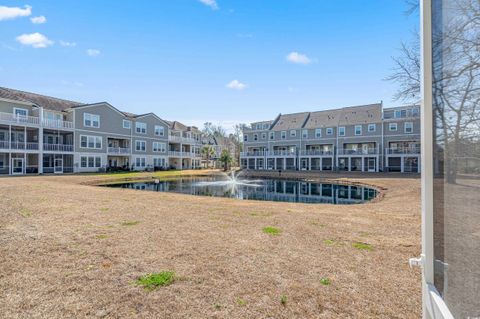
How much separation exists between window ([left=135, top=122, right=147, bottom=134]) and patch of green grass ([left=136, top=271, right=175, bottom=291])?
123 ft

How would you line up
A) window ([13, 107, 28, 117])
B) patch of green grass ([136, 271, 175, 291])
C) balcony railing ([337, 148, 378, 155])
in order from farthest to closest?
balcony railing ([337, 148, 378, 155])
window ([13, 107, 28, 117])
patch of green grass ([136, 271, 175, 291])

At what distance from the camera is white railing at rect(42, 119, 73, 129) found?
89.6ft

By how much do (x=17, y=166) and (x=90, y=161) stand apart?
23.0 ft

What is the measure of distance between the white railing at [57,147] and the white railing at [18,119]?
2.58 meters

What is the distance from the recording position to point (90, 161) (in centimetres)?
3195

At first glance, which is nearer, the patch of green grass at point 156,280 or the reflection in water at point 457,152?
the reflection in water at point 457,152

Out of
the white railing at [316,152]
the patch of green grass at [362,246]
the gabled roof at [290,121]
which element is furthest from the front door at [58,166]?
the white railing at [316,152]

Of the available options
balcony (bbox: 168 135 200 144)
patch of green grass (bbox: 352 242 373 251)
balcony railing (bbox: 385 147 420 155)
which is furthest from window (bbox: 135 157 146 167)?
patch of green grass (bbox: 352 242 373 251)

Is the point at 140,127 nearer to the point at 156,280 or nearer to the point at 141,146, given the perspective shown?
the point at 141,146

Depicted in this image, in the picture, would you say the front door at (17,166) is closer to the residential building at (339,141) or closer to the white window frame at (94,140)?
the white window frame at (94,140)

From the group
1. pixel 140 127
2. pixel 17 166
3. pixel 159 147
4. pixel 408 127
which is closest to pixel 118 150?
pixel 140 127

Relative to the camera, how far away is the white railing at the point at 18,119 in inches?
958

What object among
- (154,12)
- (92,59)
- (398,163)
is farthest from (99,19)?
(398,163)

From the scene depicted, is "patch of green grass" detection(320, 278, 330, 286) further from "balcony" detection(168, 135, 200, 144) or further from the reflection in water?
"balcony" detection(168, 135, 200, 144)
